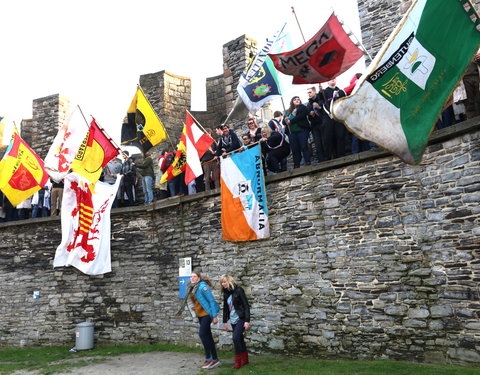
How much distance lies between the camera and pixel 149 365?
8.98 metres

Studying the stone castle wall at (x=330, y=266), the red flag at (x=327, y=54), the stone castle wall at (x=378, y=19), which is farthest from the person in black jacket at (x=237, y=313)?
the stone castle wall at (x=378, y=19)

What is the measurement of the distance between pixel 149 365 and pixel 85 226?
5243mm

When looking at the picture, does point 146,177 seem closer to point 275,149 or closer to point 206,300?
point 275,149

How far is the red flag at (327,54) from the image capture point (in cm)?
802

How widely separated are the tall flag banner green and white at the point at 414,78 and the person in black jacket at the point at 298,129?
10.9 ft

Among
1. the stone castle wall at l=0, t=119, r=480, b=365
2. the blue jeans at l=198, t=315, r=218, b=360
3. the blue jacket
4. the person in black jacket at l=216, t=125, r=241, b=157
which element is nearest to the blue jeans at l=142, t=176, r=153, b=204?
the stone castle wall at l=0, t=119, r=480, b=365

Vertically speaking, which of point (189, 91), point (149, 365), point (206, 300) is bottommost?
point (149, 365)

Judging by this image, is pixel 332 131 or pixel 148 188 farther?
pixel 148 188

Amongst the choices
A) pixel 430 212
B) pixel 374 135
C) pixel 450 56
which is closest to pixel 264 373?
pixel 430 212

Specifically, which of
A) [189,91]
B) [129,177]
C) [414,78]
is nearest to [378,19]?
[414,78]

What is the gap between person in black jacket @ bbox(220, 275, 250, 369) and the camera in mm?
7508

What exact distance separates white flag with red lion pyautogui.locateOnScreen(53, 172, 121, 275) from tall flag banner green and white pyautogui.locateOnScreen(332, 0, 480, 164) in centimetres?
874

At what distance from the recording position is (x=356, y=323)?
7.59 metres

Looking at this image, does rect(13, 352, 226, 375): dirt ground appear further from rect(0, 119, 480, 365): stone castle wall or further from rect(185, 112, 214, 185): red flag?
rect(185, 112, 214, 185): red flag
